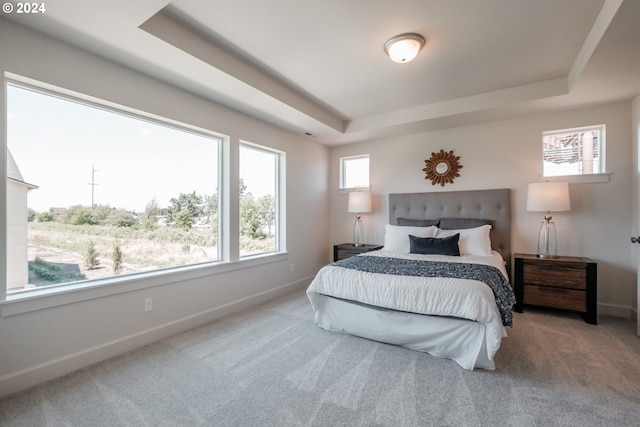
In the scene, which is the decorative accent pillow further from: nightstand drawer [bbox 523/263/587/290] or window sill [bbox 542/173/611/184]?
window sill [bbox 542/173/611/184]

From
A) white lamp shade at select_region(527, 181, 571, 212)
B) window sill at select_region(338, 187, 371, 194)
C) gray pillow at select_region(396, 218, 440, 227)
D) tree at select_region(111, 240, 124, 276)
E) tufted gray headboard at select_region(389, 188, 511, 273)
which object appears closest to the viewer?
tree at select_region(111, 240, 124, 276)

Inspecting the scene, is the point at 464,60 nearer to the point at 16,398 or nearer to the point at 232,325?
the point at 232,325

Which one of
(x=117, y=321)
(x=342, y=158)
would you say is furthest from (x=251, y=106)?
(x=117, y=321)

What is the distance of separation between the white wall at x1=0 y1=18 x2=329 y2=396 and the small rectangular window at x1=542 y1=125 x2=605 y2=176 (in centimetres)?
358

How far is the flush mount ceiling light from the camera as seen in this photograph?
226cm

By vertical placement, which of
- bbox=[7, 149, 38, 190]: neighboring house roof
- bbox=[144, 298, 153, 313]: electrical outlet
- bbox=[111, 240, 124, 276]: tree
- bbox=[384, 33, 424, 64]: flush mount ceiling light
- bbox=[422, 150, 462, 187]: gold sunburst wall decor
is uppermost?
bbox=[384, 33, 424, 64]: flush mount ceiling light

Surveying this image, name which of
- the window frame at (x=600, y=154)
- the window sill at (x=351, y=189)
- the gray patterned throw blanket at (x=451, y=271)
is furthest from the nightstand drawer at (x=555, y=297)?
the window sill at (x=351, y=189)

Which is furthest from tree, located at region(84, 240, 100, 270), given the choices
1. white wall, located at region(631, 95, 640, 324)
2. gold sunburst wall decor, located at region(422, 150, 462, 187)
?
white wall, located at region(631, 95, 640, 324)

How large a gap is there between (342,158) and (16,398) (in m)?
4.66

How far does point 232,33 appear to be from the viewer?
7.41ft

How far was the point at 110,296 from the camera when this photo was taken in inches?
92.6

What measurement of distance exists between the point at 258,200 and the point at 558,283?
12.5ft

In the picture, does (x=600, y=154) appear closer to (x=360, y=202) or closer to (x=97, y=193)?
(x=360, y=202)

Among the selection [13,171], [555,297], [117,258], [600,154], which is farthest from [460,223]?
[13,171]
